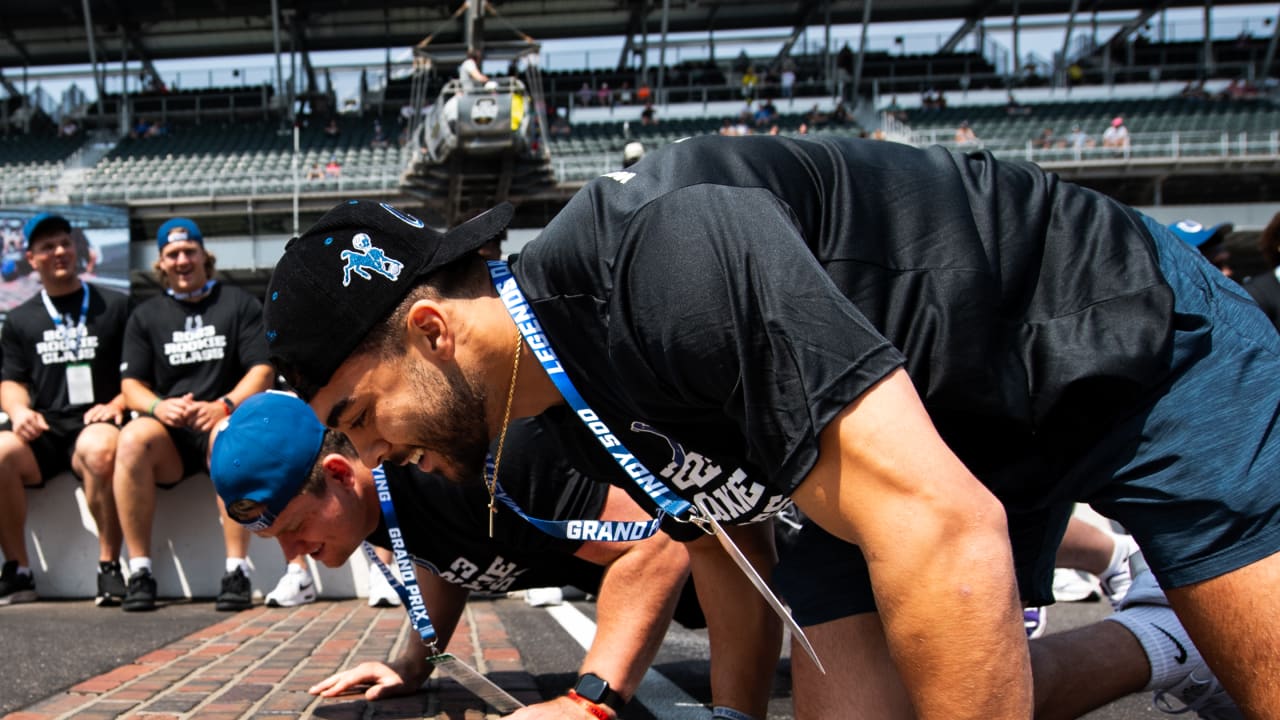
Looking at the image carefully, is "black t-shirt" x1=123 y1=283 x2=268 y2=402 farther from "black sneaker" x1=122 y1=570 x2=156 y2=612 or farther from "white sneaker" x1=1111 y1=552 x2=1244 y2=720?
"white sneaker" x1=1111 y1=552 x2=1244 y2=720

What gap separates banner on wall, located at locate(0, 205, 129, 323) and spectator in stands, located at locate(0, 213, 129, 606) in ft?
68.6

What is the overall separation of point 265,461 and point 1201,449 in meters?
2.25

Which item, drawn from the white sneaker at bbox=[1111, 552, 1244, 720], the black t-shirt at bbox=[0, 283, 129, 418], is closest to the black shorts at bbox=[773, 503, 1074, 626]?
the white sneaker at bbox=[1111, 552, 1244, 720]

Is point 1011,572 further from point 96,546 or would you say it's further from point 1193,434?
point 96,546

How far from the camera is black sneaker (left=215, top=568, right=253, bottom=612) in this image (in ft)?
16.9

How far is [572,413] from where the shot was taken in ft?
6.50

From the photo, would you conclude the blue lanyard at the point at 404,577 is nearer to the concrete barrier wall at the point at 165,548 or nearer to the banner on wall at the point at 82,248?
the concrete barrier wall at the point at 165,548

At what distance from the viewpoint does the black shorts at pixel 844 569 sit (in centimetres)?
195

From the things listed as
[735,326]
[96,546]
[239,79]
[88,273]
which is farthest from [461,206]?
[735,326]

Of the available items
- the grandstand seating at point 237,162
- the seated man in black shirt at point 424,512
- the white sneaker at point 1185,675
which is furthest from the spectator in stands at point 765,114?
the white sneaker at point 1185,675

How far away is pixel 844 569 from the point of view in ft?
6.40

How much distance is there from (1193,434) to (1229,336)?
0.19 meters

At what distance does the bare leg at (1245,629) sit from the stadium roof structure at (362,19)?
113 feet

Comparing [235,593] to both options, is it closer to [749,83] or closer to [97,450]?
[97,450]
